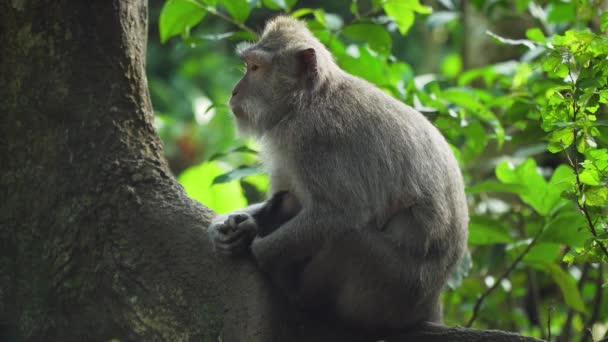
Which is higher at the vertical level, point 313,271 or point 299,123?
point 299,123

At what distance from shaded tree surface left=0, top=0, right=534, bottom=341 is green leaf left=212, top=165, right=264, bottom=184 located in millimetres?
739

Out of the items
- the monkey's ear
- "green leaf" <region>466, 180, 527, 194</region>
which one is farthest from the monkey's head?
"green leaf" <region>466, 180, 527, 194</region>

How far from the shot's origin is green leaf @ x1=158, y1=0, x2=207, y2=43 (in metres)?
4.76

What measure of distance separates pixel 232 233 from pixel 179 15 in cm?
182

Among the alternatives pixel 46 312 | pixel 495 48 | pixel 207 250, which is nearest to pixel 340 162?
pixel 207 250

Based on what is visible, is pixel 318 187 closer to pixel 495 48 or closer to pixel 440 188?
pixel 440 188

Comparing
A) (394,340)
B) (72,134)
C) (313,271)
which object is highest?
(72,134)

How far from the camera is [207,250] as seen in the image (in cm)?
359

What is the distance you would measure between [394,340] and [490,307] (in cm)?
250

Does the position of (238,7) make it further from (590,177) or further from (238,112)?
(590,177)

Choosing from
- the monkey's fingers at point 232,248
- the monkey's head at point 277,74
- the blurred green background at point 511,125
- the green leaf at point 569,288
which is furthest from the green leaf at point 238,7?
the green leaf at point 569,288

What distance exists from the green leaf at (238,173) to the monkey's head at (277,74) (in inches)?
11.9

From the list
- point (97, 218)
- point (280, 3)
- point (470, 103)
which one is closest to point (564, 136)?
point (470, 103)

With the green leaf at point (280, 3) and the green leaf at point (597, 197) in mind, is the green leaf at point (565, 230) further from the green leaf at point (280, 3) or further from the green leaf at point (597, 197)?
the green leaf at point (280, 3)
